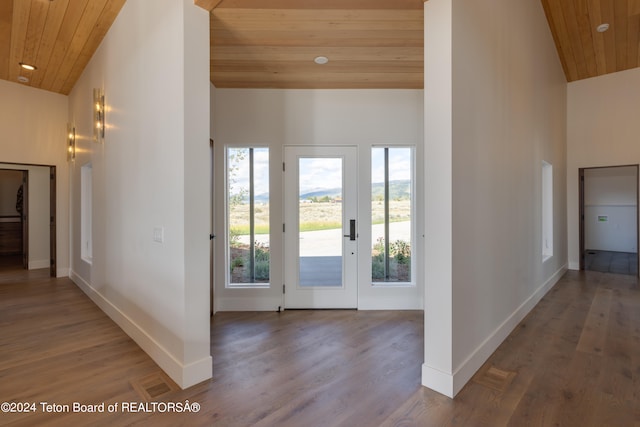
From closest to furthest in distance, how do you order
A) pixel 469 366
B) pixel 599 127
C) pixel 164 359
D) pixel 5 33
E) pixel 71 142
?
pixel 469 366, pixel 164 359, pixel 5 33, pixel 71 142, pixel 599 127

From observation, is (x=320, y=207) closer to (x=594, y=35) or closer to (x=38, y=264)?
(x=594, y=35)

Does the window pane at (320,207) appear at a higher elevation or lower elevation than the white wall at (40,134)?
lower

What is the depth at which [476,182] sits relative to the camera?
2.40 m

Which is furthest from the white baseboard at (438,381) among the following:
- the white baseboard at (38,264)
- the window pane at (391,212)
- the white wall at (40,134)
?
the white baseboard at (38,264)

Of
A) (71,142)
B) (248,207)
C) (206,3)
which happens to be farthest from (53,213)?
(206,3)

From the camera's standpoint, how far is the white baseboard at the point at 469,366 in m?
2.07

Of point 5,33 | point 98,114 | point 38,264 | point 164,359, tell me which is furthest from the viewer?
point 38,264

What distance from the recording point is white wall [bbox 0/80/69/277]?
4.89 meters

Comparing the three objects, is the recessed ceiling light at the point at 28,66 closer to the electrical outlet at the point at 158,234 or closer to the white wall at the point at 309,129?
the white wall at the point at 309,129

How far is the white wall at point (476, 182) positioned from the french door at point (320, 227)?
159 centimetres

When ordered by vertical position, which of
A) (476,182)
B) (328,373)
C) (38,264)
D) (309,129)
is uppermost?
(309,129)

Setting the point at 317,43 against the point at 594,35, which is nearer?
the point at 317,43

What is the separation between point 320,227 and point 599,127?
5821 millimetres

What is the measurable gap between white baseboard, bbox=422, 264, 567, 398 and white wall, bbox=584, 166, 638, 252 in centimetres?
673
